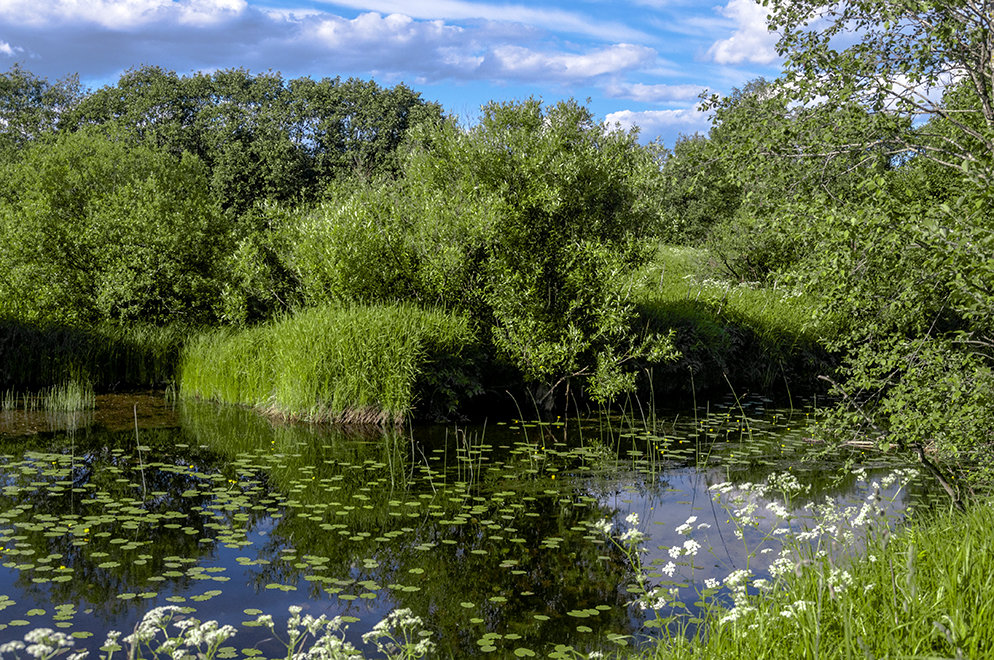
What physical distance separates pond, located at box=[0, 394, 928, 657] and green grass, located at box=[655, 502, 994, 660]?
0.51 m

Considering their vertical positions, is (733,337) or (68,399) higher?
(733,337)

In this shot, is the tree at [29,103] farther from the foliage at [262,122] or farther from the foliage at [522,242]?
the foliage at [522,242]

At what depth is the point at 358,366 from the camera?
13.6 meters

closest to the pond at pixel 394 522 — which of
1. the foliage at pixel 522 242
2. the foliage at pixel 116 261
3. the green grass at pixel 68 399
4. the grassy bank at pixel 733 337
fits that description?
the green grass at pixel 68 399

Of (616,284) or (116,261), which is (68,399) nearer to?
(116,261)

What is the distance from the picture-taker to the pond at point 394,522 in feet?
20.2

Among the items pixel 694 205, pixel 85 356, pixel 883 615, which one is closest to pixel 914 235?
pixel 883 615

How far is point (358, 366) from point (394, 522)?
214 inches

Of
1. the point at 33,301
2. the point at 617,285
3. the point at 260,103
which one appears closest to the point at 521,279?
the point at 617,285

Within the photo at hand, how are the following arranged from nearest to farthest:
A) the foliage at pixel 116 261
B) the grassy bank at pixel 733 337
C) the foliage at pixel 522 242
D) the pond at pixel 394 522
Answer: the pond at pixel 394 522 < the foliage at pixel 522 242 < the grassy bank at pixel 733 337 < the foliage at pixel 116 261

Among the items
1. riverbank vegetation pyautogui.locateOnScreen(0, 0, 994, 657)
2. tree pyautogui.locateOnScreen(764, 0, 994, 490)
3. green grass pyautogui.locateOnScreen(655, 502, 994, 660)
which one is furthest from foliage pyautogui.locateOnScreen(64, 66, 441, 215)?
green grass pyautogui.locateOnScreen(655, 502, 994, 660)

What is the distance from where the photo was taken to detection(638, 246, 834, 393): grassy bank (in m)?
18.4

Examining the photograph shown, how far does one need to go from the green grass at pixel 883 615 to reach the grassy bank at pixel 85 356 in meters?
14.9

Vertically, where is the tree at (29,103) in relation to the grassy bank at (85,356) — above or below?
above
